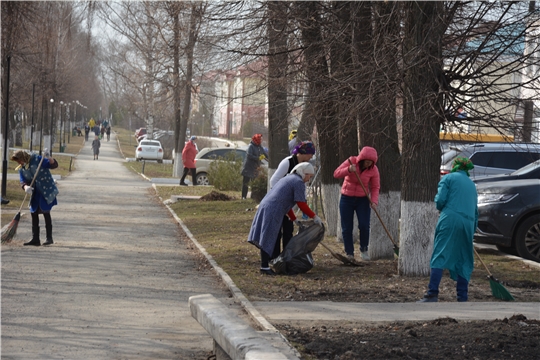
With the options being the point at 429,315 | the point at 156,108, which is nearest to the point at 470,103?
the point at 429,315

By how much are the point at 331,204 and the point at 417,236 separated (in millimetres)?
4793

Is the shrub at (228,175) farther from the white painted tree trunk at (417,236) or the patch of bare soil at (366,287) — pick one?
the white painted tree trunk at (417,236)

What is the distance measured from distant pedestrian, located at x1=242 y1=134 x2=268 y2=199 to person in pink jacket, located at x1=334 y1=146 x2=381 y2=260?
10850 millimetres

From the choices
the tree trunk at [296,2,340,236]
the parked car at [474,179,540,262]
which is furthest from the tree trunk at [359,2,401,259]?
the parked car at [474,179,540,262]

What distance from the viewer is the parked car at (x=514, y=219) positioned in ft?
41.7

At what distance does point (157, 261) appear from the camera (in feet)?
39.5

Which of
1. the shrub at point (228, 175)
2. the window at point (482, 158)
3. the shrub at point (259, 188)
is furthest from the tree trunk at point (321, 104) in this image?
the shrub at point (228, 175)

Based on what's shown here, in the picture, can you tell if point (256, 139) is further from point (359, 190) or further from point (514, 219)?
point (359, 190)

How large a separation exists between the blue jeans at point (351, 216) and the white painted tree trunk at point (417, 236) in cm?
172

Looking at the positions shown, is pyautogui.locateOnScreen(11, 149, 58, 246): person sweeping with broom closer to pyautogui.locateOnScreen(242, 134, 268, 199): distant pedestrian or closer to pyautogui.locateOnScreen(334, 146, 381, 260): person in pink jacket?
pyautogui.locateOnScreen(334, 146, 381, 260): person in pink jacket

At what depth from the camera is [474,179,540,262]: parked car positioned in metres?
12.7

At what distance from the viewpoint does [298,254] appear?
1056 cm

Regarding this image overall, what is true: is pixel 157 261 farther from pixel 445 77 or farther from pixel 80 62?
pixel 80 62

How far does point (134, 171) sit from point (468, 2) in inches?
1354
